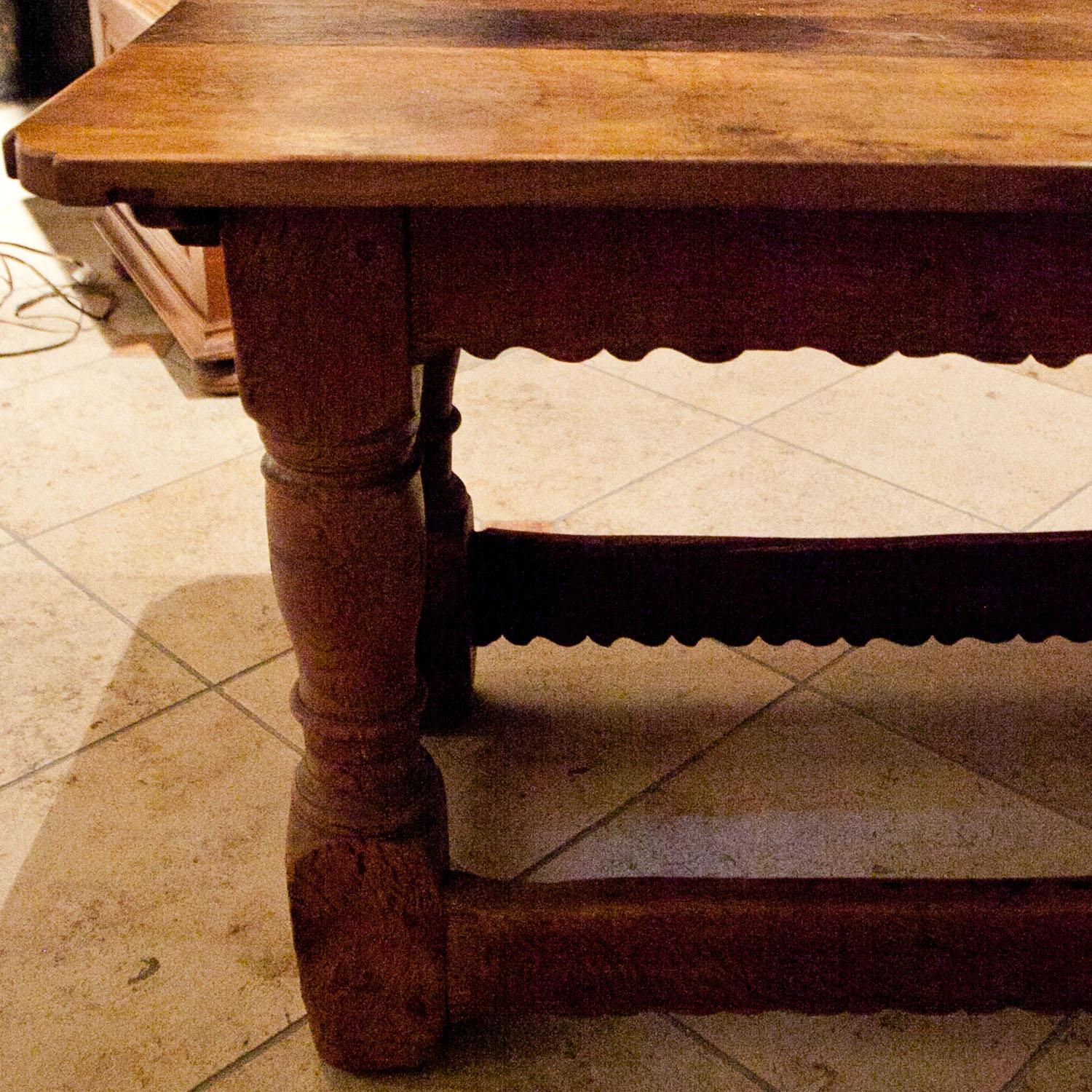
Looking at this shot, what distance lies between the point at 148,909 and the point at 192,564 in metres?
0.62

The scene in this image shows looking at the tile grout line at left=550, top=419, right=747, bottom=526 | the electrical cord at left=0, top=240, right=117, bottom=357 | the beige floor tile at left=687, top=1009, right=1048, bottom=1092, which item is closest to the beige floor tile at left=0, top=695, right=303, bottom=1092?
the beige floor tile at left=687, top=1009, right=1048, bottom=1092

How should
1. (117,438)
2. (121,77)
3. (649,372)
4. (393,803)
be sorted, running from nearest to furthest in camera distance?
1. (121,77)
2. (393,803)
3. (117,438)
4. (649,372)

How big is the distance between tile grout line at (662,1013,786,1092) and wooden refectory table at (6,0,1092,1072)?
0.08 m

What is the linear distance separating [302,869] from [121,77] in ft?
1.79

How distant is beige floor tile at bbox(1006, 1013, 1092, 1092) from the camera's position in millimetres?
986

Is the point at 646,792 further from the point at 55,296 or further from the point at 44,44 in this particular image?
the point at 44,44

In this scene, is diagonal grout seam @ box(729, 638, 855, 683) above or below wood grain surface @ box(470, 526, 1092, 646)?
below

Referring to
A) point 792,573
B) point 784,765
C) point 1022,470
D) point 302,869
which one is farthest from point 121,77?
point 1022,470

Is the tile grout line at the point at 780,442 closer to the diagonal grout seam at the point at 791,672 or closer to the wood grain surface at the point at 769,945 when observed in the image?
the diagonal grout seam at the point at 791,672

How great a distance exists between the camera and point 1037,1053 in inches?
40.0

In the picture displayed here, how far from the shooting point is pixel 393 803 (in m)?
0.90

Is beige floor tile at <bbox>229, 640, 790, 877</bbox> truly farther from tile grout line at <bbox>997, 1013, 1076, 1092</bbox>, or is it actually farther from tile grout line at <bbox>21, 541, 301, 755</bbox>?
tile grout line at <bbox>997, 1013, 1076, 1092</bbox>

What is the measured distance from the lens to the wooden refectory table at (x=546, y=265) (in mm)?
651

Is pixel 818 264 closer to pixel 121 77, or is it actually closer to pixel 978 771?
pixel 121 77
